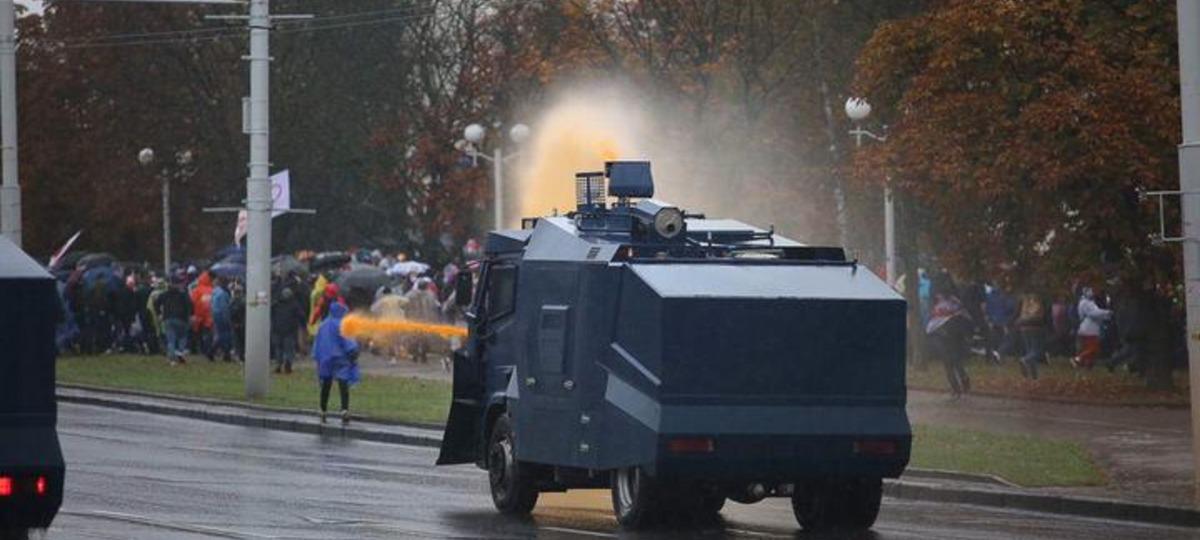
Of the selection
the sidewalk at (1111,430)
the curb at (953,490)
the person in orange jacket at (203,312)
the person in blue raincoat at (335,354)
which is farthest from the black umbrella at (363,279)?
the person in blue raincoat at (335,354)

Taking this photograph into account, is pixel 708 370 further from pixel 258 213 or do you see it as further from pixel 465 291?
pixel 258 213

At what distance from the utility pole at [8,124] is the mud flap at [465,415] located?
2044 centimetres

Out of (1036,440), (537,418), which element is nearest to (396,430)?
(1036,440)

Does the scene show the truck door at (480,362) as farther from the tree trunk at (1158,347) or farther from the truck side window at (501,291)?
the tree trunk at (1158,347)

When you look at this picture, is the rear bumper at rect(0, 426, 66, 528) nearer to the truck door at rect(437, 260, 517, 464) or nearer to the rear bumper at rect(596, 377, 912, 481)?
the rear bumper at rect(596, 377, 912, 481)

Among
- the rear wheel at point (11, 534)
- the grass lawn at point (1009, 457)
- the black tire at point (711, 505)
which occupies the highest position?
the rear wheel at point (11, 534)

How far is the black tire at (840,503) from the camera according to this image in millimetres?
20875

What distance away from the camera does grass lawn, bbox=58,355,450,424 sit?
37125mm

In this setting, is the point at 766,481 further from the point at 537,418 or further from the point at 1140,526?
the point at 1140,526

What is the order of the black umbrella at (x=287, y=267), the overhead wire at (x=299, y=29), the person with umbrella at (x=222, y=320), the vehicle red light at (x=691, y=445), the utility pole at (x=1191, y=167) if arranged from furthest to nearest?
1. the overhead wire at (x=299, y=29)
2. the black umbrella at (x=287, y=267)
3. the person with umbrella at (x=222, y=320)
4. the utility pole at (x=1191, y=167)
5. the vehicle red light at (x=691, y=445)

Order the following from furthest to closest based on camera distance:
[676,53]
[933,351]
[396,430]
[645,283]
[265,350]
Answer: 1. [676,53]
2. [933,351]
3. [265,350]
4. [396,430]
5. [645,283]

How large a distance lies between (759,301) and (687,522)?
7.34 feet

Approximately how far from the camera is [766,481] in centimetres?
2019

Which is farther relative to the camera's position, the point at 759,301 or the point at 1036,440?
the point at 1036,440
